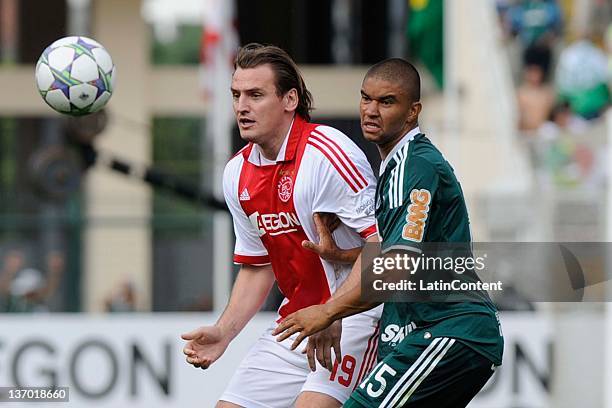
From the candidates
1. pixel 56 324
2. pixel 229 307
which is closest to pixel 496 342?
pixel 229 307

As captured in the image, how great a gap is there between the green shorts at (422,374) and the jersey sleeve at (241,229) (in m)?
1.24

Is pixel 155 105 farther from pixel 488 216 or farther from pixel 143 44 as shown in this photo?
pixel 488 216

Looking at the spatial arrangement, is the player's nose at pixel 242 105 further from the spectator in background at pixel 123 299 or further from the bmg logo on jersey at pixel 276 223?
the spectator in background at pixel 123 299

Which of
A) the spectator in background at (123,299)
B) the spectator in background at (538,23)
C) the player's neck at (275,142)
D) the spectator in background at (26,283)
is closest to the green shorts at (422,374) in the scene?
the player's neck at (275,142)

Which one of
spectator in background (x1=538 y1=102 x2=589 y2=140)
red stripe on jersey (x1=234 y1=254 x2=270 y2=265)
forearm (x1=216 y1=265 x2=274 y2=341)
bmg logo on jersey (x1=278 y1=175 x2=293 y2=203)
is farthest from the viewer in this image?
spectator in background (x1=538 y1=102 x2=589 y2=140)

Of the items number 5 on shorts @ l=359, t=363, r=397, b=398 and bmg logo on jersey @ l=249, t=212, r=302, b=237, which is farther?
bmg logo on jersey @ l=249, t=212, r=302, b=237

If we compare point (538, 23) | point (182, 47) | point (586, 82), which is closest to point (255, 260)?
point (586, 82)

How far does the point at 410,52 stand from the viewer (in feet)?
82.7

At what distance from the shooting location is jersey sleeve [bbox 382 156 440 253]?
247 inches

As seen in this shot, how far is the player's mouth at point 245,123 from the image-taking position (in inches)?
275

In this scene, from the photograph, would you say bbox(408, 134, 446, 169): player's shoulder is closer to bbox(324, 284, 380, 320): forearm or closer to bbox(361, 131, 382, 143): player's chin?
bbox(361, 131, 382, 143): player's chin

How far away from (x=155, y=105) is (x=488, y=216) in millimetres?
10258

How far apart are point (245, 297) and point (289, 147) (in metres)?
0.88

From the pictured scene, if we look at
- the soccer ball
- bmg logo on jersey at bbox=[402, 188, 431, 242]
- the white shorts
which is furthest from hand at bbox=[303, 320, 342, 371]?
the soccer ball
